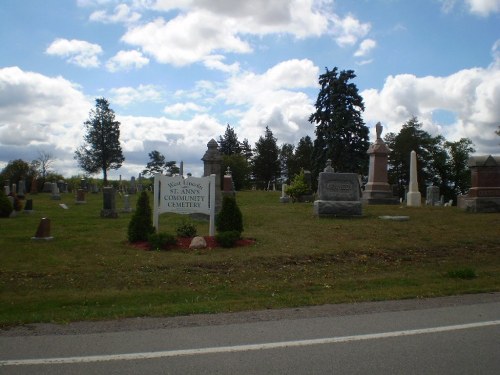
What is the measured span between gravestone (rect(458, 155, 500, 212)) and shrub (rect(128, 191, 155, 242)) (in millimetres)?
13813

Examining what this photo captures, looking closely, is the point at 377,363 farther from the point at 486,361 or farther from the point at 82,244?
the point at 82,244

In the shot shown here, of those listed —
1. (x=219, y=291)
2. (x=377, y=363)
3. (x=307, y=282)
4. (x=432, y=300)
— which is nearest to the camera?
(x=377, y=363)

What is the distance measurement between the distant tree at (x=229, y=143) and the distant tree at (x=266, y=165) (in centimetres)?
1209

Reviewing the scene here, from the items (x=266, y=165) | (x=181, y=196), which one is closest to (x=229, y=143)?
(x=266, y=165)

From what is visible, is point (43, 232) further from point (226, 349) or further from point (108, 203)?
point (226, 349)

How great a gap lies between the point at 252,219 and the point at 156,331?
11907 millimetres

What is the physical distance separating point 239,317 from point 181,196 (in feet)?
24.2

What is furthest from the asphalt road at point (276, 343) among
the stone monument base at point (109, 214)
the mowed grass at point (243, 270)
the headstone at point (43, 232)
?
the stone monument base at point (109, 214)

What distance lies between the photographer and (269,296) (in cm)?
806

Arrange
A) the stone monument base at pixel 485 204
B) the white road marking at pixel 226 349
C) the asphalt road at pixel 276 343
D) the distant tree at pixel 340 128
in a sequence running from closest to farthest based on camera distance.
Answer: the asphalt road at pixel 276 343 < the white road marking at pixel 226 349 < the stone monument base at pixel 485 204 < the distant tree at pixel 340 128

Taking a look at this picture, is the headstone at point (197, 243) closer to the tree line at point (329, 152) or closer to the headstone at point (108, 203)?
the headstone at point (108, 203)

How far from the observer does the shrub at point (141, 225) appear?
42.0ft

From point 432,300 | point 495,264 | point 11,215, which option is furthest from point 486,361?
point 11,215

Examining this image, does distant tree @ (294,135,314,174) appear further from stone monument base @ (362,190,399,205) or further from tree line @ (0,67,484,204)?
stone monument base @ (362,190,399,205)
